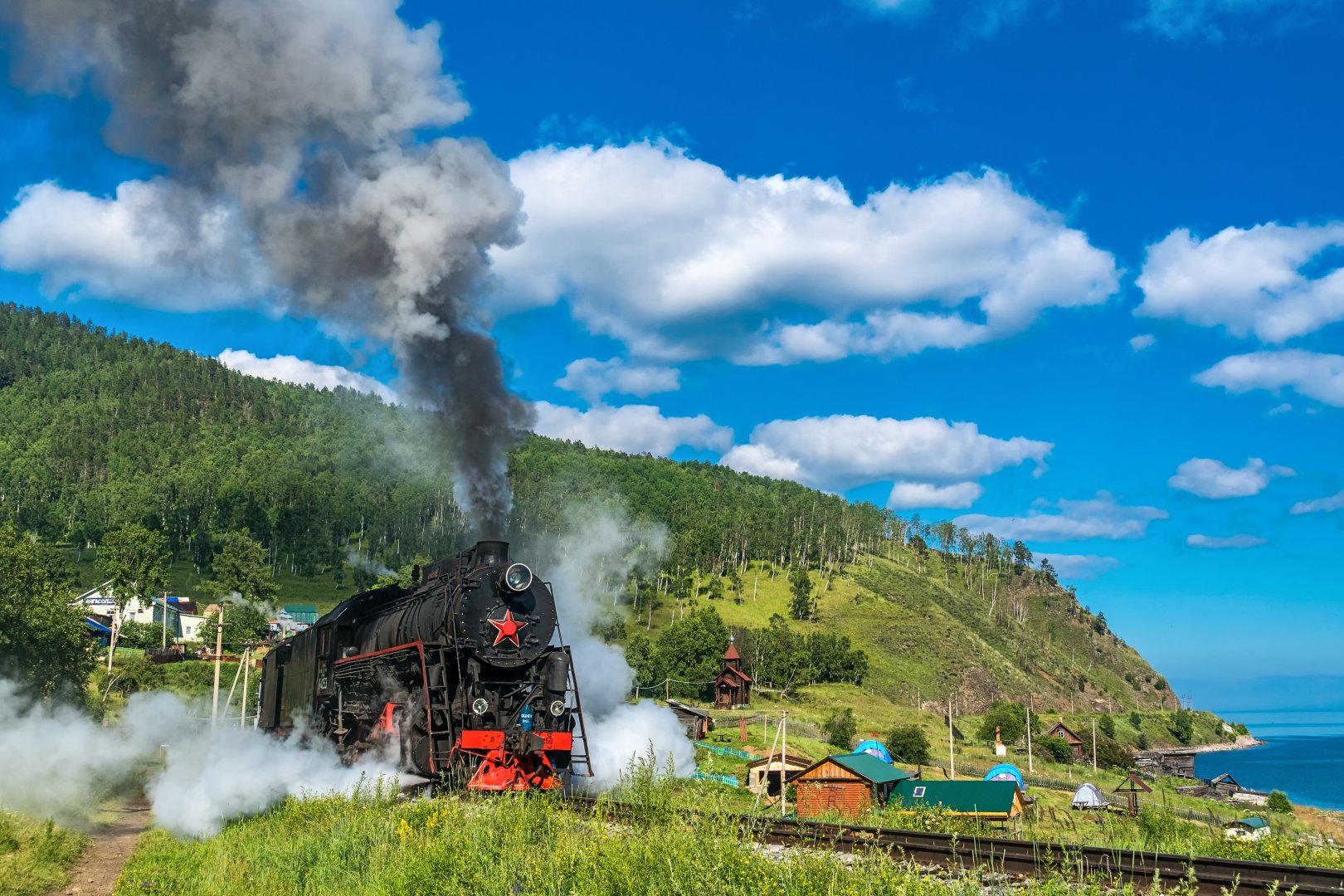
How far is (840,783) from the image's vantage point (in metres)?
43.2

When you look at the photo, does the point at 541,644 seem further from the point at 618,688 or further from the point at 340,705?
the point at 618,688

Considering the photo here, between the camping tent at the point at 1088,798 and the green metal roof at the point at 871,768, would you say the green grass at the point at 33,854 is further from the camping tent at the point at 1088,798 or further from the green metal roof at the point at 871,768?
the camping tent at the point at 1088,798

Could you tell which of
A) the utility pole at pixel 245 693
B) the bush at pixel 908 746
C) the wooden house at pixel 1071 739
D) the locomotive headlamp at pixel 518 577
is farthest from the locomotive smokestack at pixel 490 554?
the wooden house at pixel 1071 739

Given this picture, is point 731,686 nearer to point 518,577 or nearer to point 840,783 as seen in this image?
point 840,783

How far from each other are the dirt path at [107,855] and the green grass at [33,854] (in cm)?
23

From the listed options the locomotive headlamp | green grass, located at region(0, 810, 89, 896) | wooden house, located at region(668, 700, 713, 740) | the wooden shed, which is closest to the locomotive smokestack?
the locomotive headlamp

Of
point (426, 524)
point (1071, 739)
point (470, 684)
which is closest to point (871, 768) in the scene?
point (470, 684)

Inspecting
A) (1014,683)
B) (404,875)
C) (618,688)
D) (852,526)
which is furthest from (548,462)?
(404,875)

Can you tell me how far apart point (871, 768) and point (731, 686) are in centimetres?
5083

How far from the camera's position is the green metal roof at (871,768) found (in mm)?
43031

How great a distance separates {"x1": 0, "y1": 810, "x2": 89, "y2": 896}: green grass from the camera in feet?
56.1

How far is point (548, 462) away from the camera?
564ft

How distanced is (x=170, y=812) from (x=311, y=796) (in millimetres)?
5420

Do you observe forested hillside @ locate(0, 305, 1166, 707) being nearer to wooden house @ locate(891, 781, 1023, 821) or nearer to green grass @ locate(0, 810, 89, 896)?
wooden house @ locate(891, 781, 1023, 821)
